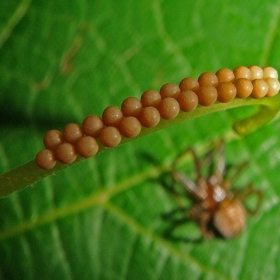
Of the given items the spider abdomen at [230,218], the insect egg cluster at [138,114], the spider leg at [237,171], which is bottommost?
the spider abdomen at [230,218]

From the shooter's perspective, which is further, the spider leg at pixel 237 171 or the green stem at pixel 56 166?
the spider leg at pixel 237 171

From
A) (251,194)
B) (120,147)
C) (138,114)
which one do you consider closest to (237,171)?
(251,194)

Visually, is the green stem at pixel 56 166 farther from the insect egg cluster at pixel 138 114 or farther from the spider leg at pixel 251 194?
the spider leg at pixel 251 194

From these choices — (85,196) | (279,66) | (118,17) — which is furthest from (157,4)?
(85,196)

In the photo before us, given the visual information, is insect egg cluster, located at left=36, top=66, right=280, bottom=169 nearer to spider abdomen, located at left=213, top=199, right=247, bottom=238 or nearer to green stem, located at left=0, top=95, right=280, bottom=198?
green stem, located at left=0, top=95, right=280, bottom=198

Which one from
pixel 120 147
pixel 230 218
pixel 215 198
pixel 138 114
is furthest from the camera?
pixel 215 198

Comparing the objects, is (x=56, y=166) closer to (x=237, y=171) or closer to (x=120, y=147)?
(x=120, y=147)

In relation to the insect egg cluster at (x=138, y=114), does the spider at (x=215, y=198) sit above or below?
below

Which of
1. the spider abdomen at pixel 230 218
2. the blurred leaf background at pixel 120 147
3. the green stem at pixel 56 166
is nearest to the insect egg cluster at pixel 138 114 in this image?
the green stem at pixel 56 166
